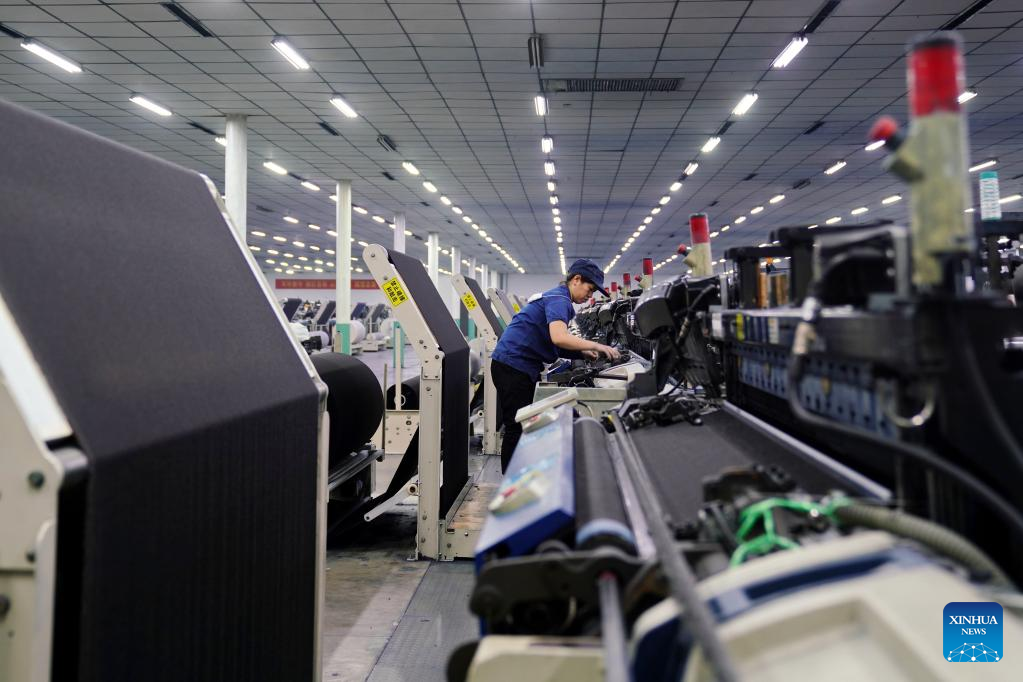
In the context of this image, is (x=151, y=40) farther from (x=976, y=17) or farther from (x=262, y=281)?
(x=976, y=17)

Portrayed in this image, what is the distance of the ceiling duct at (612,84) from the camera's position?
733 centimetres

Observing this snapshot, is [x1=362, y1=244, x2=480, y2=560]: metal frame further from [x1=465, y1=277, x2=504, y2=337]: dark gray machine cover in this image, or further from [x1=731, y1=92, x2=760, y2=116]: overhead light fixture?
[x1=731, y1=92, x2=760, y2=116]: overhead light fixture

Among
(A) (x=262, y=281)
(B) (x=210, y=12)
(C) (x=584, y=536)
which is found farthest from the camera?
(B) (x=210, y=12)

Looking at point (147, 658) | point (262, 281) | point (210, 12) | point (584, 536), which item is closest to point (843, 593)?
point (584, 536)

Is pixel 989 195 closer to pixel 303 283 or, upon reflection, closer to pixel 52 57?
pixel 52 57

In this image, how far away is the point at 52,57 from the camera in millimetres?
6688

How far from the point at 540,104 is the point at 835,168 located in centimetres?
652

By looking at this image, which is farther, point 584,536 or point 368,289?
point 368,289

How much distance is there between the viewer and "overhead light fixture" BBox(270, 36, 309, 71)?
248 inches

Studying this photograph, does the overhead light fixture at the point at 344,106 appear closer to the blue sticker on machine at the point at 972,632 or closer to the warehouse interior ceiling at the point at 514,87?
the warehouse interior ceiling at the point at 514,87

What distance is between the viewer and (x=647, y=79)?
24.0 ft

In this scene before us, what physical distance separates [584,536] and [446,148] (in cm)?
987

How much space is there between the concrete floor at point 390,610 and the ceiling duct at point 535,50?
4.87m

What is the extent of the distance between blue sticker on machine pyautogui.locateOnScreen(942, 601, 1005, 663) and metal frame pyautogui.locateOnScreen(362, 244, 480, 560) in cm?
254
